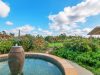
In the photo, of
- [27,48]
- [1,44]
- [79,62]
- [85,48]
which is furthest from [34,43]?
[79,62]

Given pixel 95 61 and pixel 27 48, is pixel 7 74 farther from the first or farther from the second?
pixel 27 48

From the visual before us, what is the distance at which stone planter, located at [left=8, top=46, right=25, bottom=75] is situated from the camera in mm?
7762

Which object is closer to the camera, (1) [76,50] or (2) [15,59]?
(2) [15,59]

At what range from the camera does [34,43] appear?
18.7 metres

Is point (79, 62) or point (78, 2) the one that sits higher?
point (78, 2)

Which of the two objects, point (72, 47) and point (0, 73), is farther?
point (72, 47)

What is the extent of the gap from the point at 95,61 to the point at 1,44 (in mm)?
9220

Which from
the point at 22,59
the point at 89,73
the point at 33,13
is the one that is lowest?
the point at 89,73

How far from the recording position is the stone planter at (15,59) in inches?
306

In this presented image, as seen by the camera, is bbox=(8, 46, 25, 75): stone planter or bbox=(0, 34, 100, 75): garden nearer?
bbox=(8, 46, 25, 75): stone planter

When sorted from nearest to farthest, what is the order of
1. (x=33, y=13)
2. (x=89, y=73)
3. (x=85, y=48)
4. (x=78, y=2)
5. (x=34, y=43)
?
(x=89, y=73), (x=85, y=48), (x=78, y=2), (x=34, y=43), (x=33, y=13)

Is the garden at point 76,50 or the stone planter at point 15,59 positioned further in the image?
the garden at point 76,50

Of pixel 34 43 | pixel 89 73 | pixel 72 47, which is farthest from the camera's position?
pixel 34 43

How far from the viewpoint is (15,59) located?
7762 millimetres
